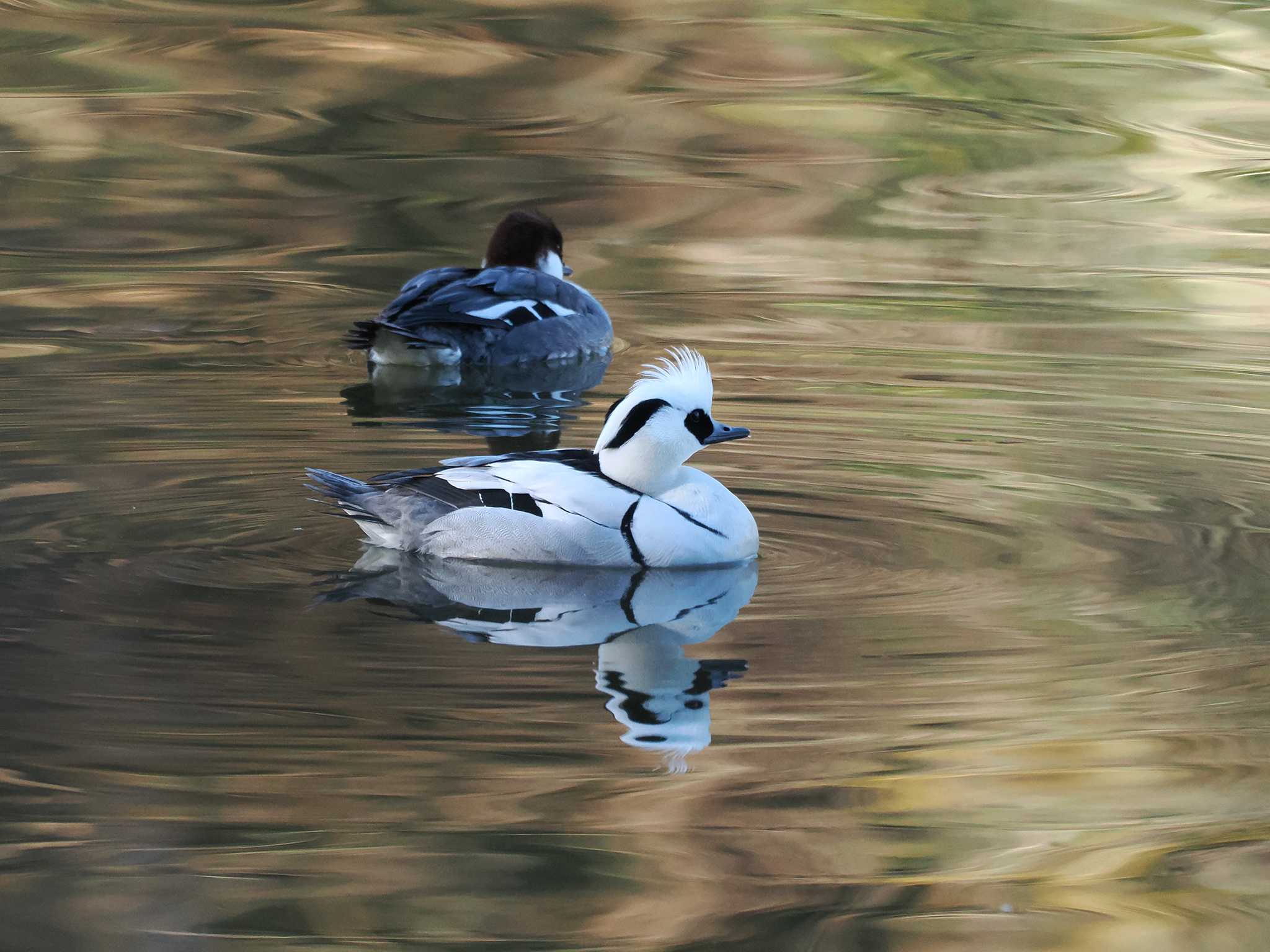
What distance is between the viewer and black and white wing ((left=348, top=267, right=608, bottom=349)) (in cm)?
1056

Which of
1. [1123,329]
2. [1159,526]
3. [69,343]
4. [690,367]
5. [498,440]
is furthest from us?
[1123,329]

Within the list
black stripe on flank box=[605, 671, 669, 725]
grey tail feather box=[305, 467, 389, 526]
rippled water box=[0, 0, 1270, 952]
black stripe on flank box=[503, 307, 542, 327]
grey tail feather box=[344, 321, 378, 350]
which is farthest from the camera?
black stripe on flank box=[503, 307, 542, 327]

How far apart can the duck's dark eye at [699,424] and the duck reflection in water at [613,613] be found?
1.57 feet

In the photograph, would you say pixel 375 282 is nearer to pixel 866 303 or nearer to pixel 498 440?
pixel 866 303

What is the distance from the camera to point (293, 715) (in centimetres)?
506

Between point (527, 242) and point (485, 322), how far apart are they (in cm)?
170

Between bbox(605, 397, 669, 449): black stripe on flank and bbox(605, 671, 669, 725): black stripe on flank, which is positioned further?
bbox(605, 397, 669, 449): black stripe on flank

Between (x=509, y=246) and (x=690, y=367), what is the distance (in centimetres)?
618

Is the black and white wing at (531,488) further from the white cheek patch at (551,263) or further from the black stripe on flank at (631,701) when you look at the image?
the white cheek patch at (551,263)

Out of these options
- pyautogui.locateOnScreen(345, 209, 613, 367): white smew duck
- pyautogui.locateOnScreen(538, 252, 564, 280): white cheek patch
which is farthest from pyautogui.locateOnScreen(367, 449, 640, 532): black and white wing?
pyautogui.locateOnScreen(538, 252, 564, 280): white cheek patch

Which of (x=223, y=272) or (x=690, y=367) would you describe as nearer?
(x=690, y=367)

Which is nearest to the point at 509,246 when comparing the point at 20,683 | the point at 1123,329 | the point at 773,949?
the point at 1123,329

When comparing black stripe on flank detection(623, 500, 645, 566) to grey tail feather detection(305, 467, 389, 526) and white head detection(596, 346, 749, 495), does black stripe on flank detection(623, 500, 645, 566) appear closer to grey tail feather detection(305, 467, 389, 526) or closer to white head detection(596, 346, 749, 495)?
white head detection(596, 346, 749, 495)

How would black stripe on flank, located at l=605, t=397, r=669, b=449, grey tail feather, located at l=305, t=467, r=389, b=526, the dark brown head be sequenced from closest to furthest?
black stripe on flank, located at l=605, t=397, r=669, b=449
grey tail feather, located at l=305, t=467, r=389, b=526
the dark brown head
